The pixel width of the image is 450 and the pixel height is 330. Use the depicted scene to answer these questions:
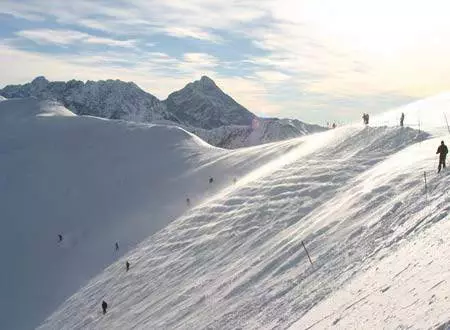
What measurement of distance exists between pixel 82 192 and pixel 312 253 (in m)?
48.5

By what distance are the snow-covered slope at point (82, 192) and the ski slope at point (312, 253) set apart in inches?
Answer: 224

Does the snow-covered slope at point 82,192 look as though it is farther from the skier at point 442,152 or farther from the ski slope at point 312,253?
the skier at point 442,152

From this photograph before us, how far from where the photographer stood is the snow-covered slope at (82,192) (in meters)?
48.0

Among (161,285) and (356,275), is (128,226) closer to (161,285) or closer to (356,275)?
(161,285)

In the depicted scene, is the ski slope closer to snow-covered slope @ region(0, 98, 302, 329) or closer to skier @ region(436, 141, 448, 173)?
skier @ region(436, 141, 448, 173)

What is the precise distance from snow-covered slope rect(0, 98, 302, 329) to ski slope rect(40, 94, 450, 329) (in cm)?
568

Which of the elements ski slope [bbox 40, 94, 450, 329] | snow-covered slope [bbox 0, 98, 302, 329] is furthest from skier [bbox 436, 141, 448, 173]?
snow-covered slope [bbox 0, 98, 302, 329]

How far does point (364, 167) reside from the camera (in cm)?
3484

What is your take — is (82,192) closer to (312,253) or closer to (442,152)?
(312,253)

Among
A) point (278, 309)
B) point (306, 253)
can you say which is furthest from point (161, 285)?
point (278, 309)

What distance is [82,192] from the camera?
65.6 m

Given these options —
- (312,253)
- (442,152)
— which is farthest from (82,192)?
(442,152)

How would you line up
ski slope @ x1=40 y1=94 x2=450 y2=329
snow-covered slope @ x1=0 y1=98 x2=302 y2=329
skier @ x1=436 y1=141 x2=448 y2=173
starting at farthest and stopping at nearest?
snow-covered slope @ x1=0 y1=98 x2=302 y2=329, skier @ x1=436 y1=141 x2=448 y2=173, ski slope @ x1=40 y1=94 x2=450 y2=329

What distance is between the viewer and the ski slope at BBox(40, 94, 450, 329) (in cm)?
1427
